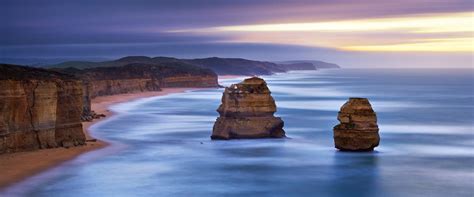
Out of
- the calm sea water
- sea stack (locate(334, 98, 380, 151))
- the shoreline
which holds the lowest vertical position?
the calm sea water

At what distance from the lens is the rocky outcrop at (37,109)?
34.4 metres

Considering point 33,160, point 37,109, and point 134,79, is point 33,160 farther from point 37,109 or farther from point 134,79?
point 134,79

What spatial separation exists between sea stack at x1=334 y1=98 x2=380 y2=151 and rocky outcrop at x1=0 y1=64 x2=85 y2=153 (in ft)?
46.3

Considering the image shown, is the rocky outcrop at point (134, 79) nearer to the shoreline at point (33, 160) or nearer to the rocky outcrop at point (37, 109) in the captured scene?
the rocky outcrop at point (37, 109)

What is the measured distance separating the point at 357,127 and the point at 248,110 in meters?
7.89

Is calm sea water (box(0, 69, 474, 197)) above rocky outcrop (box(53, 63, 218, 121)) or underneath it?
underneath

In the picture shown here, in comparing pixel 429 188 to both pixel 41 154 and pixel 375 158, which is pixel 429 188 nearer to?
pixel 375 158

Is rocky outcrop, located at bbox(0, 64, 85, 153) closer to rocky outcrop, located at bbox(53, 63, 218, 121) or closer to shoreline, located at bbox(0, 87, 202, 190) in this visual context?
shoreline, located at bbox(0, 87, 202, 190)

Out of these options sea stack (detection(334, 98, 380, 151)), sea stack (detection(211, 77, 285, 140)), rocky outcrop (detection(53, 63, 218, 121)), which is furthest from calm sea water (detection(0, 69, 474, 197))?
rocky outcrop (detection(53, 63, 218, 121))

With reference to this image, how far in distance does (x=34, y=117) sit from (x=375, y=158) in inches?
674

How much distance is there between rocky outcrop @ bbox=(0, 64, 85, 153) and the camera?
34406mm

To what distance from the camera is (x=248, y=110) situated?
133 ft

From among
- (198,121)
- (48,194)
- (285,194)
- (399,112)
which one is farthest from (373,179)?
(399,112)

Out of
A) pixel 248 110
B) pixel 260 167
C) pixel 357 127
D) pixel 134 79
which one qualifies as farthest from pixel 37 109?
pixel 134 79
